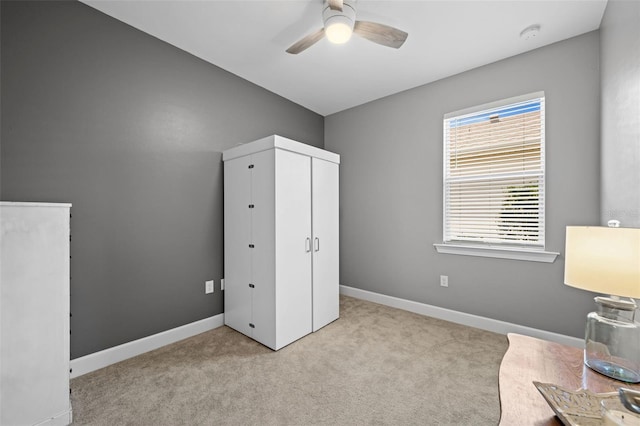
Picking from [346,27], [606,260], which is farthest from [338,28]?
[606,260]

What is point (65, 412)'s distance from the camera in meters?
1.53

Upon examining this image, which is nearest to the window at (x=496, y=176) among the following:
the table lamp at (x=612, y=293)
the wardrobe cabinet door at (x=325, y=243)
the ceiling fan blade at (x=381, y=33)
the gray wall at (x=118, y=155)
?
the wardrobe cabinet door at (x=325, y=243)

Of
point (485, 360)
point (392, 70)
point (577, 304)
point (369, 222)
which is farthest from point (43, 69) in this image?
point (577, 304)

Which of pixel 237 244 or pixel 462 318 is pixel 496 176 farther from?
pixel 237 244

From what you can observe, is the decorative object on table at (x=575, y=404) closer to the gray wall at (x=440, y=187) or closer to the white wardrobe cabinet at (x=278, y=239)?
the white wardrobe cabinet at (x=278, y=239)

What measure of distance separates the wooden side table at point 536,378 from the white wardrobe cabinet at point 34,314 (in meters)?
2.08

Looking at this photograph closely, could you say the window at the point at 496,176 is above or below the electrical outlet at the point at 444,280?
above

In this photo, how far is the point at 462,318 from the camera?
2.92 metres

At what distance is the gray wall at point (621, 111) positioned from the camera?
137 centimetres

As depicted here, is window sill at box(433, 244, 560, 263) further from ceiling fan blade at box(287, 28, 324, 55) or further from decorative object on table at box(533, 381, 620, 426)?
ceiling fan blade at box(287, 28, 324, 55)

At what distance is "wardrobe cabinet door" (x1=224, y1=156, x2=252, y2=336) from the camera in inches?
104

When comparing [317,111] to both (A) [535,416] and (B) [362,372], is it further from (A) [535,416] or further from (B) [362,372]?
(A) [535,416]

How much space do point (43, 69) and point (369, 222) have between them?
3.35m

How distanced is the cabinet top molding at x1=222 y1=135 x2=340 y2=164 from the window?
138 cm
